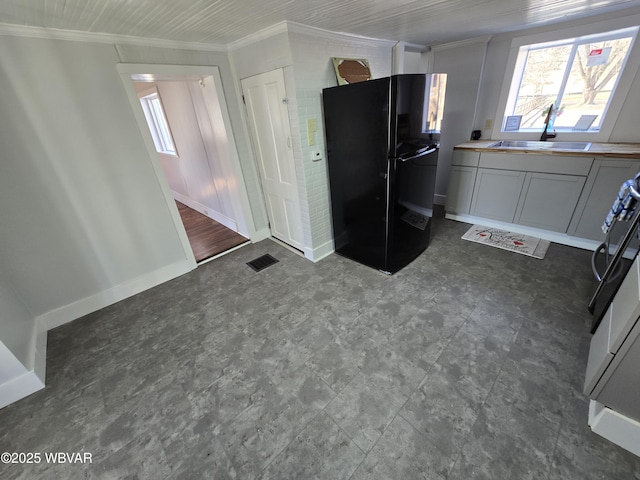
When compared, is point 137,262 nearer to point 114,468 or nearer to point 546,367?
point 114,468

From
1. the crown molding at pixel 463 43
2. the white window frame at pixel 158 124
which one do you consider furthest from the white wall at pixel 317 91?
the white window frame at pixel 158 124

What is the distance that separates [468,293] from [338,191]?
5.15 ft

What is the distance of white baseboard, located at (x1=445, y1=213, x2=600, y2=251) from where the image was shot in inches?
109

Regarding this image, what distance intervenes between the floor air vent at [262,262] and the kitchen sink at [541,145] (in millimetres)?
3026

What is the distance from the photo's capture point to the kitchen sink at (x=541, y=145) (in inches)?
112

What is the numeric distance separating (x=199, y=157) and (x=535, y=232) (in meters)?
4.52

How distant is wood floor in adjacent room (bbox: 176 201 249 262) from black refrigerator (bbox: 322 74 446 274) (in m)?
1.53

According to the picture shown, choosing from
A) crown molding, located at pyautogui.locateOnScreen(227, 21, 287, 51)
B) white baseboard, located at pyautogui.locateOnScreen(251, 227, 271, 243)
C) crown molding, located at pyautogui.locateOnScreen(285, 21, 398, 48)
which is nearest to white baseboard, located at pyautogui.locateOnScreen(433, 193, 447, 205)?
crown molding, located at pyautogui.locateOnScreen(285, 21, 398, 48)

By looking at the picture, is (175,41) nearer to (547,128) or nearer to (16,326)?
(16,326)

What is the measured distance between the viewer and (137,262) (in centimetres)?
263

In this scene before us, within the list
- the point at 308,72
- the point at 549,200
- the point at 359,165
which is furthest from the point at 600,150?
the point at 308,72

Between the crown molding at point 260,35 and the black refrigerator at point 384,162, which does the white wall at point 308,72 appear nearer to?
the crown molding at point 260,35

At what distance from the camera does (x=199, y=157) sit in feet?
12.5

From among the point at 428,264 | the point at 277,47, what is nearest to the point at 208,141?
the point at 277,47
